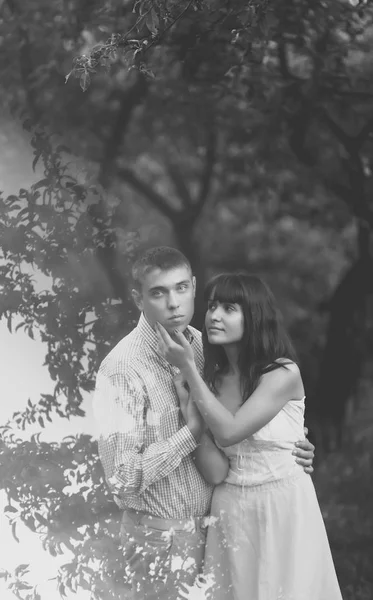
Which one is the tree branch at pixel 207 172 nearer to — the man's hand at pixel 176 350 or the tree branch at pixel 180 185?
the tree branch at pixel 180 185

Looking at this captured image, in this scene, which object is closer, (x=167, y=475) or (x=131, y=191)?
(x=167, y=475)

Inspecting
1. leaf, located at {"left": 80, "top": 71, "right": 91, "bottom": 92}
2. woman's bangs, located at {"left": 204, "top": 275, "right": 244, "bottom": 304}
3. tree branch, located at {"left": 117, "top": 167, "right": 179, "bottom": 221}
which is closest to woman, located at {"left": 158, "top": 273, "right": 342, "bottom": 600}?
woman's bangs, located at {"left": 204, "top": 275, "right": 244, "bottom": 304}

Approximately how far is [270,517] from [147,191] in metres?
1.04

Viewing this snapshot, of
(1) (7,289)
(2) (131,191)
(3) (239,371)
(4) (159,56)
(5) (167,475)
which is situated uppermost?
(4) (159,56)

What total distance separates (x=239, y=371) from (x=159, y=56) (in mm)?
1052

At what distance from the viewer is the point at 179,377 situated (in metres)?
1.87

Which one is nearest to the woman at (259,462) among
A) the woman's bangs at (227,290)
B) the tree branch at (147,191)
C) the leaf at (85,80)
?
the woman's bangs at (227,290)

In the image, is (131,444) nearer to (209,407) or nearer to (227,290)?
(209,407)

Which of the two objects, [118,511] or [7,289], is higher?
[7,289]

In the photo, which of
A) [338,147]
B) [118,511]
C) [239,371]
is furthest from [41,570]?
[338,147]

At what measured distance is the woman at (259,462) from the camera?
186 cm

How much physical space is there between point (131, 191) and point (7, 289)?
0.45 metres

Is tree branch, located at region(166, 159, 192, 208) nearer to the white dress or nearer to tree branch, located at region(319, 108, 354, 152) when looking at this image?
tree branch, located at region(319, 108, 354, 152)

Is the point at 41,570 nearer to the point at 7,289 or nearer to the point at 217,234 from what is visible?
the point at 7,289
